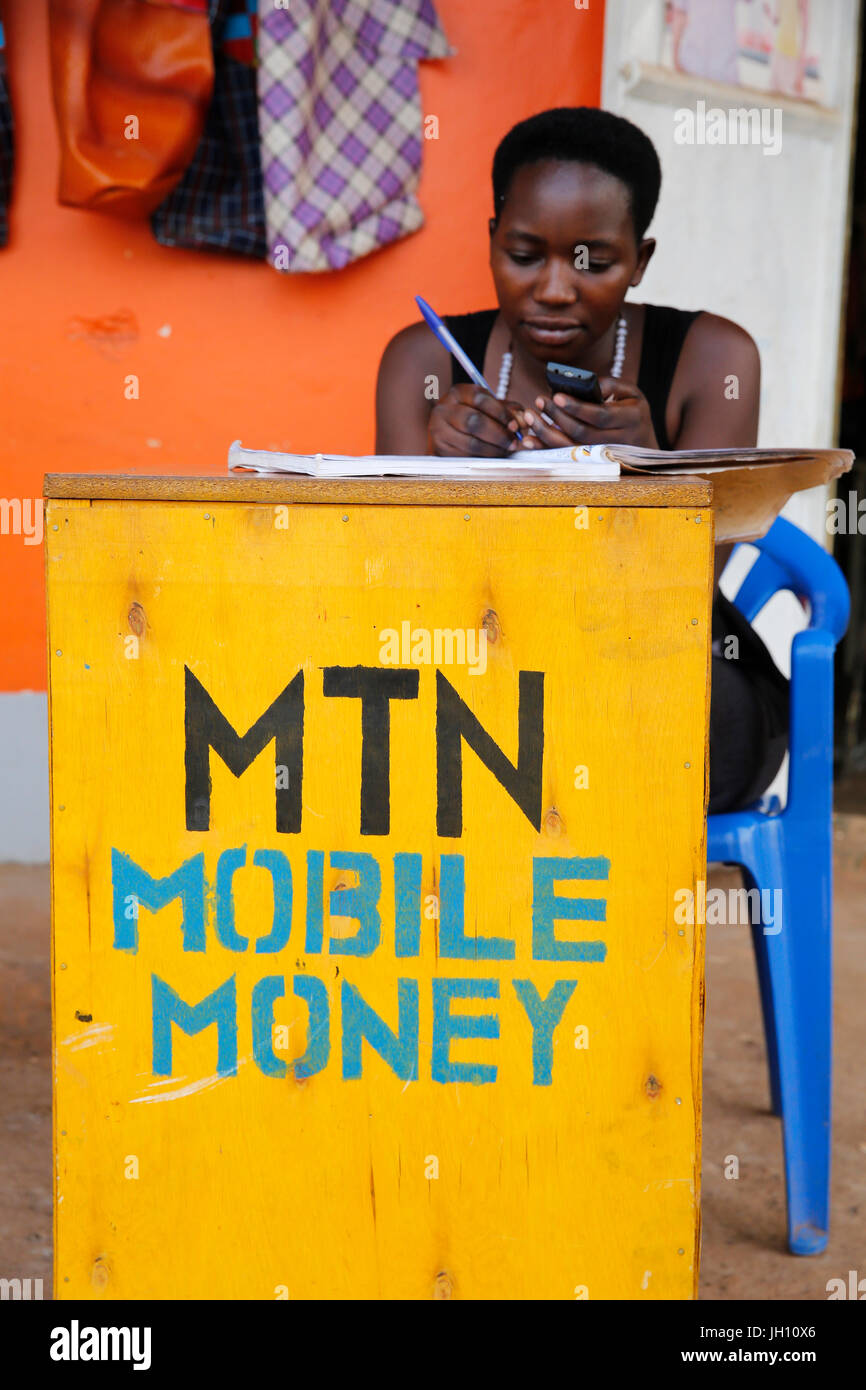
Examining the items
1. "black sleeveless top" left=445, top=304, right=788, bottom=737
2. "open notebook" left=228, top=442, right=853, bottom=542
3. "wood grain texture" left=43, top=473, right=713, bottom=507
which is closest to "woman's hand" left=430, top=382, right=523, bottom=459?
"open notebook" left=228, top=442, right=853, bottom=542

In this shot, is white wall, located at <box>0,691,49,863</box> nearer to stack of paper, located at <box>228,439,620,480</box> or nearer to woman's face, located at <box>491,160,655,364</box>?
woman's face, located at <box>491,160,655,364</box>

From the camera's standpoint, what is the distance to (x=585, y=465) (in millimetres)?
1213

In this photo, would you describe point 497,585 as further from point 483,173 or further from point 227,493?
point 483,173

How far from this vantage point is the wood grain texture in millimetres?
1160

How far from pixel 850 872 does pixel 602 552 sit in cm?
249

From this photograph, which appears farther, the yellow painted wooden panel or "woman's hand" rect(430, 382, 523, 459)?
"woman's hand" rect(430, 382, 523, 459)

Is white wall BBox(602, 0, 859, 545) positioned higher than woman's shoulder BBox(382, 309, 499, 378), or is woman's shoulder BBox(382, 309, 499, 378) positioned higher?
white wall BBox(602, 0, 859, 545)

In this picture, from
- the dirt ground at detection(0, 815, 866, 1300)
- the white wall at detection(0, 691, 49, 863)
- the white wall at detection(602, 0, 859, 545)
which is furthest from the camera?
the white wall at detection(0, 691, 49, 863)

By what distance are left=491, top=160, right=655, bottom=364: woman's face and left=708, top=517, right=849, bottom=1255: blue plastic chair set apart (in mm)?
557

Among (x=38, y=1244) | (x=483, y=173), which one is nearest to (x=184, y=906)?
(x=38, y=1244)

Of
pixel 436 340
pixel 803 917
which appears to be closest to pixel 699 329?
pixel 436 340

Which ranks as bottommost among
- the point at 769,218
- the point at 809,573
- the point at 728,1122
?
the point at 728,1122

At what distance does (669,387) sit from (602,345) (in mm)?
118

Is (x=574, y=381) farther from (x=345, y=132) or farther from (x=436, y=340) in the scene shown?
(x=345, y=132)
